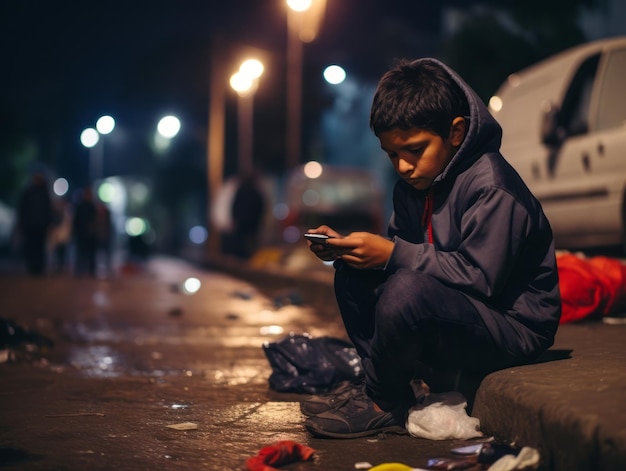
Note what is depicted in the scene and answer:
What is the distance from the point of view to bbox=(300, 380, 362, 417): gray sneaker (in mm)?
4090

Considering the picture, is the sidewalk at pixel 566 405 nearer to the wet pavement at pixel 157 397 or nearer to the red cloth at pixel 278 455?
the wet pavement at pixel 157 397

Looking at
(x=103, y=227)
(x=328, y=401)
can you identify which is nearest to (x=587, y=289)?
(x=328, y=401)

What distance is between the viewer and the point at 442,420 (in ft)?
12.5

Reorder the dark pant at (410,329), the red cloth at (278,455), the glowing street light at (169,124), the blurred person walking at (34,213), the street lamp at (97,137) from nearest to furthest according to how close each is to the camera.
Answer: the red cloth at (278,455), the dark pant at (410,329), the blurred person walking at (34,213), the glowing street light at (169,124), the street lamp at (97,137)

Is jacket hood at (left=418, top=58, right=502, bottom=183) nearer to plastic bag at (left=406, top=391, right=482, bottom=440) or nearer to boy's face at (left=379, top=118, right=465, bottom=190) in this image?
boy's face at (left=379, top=118, right=465, bottom=190)

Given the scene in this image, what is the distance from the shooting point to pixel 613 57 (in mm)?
9375

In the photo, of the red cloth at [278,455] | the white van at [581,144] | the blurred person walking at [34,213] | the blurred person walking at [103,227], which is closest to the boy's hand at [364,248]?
the red cloth at [278,455]

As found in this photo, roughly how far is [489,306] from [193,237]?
67.0 m

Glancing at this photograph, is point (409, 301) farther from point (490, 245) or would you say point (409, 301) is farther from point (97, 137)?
point (97, 137)

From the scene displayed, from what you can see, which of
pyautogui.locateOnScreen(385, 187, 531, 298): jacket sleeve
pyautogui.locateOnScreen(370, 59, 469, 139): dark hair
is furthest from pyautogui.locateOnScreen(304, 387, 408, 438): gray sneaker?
pyautogui.locateOnScreen(370, 59, 469, 139): dark hair

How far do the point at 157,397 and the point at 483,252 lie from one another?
1.99 meters

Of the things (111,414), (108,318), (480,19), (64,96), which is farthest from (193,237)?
(111,414)

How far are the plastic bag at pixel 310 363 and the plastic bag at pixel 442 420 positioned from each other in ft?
3.08

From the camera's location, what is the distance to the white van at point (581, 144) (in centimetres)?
872
